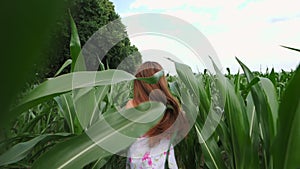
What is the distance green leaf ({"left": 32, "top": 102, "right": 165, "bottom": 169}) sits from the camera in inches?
27.2

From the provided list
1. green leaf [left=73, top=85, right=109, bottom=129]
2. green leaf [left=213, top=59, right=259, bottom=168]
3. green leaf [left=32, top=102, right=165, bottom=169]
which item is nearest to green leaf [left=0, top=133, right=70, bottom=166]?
green leaf [left=32, top=102, right=165, bottom=169]

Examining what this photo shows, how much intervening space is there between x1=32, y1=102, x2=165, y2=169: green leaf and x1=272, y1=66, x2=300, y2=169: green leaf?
28 cm

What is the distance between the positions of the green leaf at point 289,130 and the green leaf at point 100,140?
28 centimetres

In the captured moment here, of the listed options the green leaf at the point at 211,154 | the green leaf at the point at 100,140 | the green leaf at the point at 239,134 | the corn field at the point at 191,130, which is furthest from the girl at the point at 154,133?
the green leaf at the point at 100,140

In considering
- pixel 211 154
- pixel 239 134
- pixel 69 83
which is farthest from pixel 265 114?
pixel 69 83

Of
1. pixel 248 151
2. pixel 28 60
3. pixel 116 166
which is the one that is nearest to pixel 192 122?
pixel 248 151

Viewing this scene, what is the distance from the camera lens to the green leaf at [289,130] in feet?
2.38

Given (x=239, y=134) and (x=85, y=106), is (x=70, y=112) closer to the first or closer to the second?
(x=85, y=106)

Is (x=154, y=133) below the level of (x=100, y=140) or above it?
below

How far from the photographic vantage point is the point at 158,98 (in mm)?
1780

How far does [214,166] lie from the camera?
123 centimetres

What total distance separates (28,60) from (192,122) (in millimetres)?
1281

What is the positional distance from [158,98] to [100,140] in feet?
3.32

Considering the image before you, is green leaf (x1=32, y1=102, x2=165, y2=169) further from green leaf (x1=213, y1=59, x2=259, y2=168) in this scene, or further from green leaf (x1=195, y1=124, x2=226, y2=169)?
green leaf (x1=195, y1=124, x2=226, y2=169)
